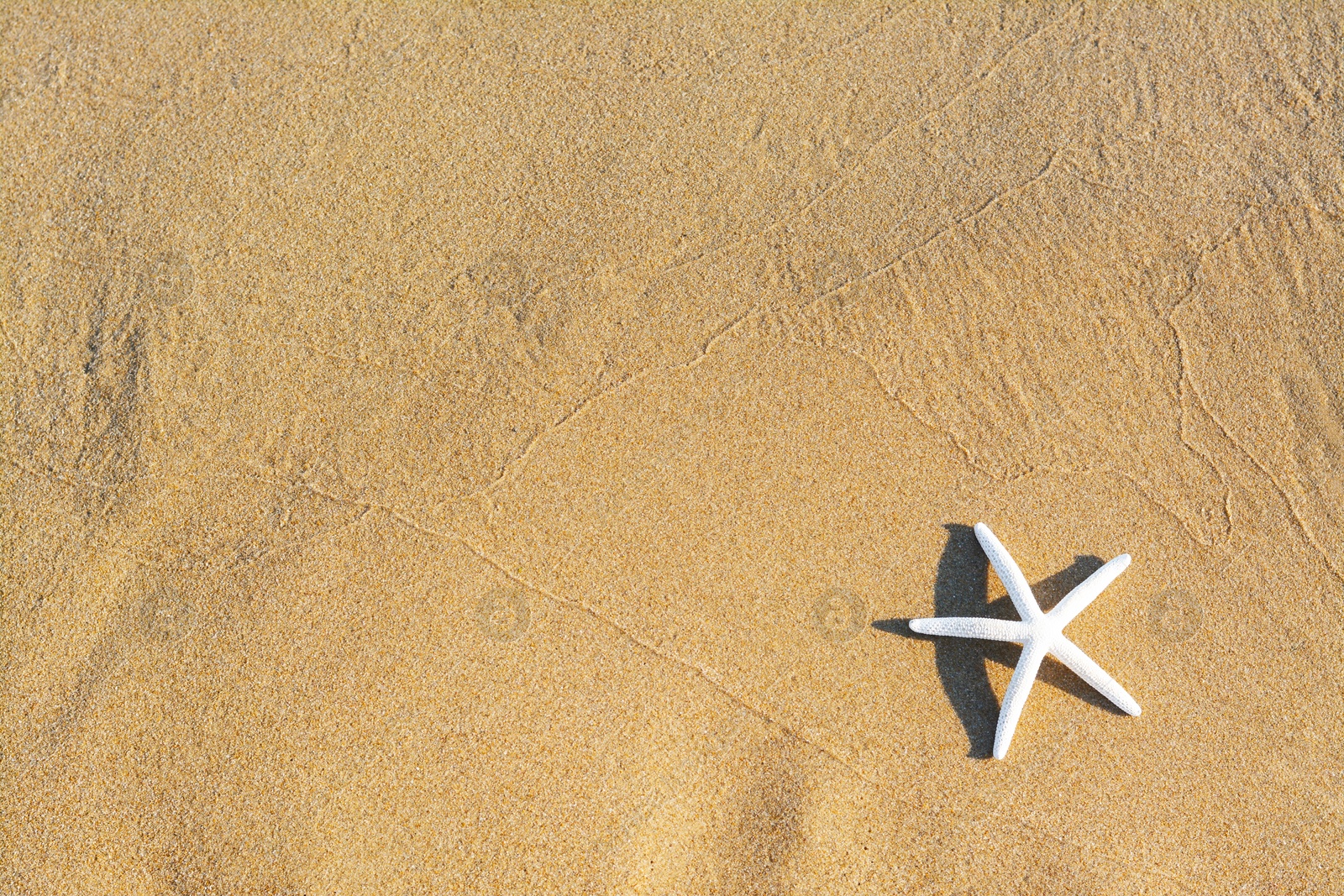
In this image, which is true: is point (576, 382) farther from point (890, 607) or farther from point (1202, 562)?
point (1202, 562)

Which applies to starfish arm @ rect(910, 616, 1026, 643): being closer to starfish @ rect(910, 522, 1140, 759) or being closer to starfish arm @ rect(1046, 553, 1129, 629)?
starfish @ rect(910, 522, 1140, 759)

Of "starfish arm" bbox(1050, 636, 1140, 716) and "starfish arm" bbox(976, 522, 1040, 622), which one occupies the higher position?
"starfish arm" bbox(976, 522, 1040, 622)

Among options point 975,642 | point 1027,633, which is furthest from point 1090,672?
point 975,642

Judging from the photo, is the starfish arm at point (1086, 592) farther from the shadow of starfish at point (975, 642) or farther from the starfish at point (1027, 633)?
the shadow of starfish at point (975, 642)

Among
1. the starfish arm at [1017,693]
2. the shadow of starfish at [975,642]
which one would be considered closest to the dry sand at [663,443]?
the shadow of starfish at [975,642]

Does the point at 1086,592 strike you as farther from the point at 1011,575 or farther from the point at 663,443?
the point at 663,443

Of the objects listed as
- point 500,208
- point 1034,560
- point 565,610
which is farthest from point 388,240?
point 1034,560

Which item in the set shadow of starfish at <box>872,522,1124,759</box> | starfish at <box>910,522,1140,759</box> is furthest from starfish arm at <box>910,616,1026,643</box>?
shadow of starfish at <box>872,522,1124,759</box>
